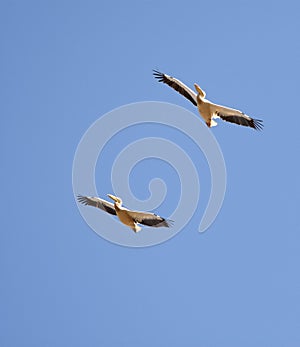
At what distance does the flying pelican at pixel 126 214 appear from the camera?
107ft

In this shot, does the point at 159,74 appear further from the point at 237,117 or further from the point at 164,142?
the point at 164,142

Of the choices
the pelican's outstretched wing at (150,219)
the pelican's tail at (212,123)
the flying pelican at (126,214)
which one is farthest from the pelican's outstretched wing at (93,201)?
the pelican's tail at (212,123)

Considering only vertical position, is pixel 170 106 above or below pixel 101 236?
above

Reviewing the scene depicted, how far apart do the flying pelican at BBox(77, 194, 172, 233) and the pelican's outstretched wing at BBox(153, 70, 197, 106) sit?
3109 mm

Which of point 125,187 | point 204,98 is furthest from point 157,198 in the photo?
point 204,98

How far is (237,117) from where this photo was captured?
34562 mm

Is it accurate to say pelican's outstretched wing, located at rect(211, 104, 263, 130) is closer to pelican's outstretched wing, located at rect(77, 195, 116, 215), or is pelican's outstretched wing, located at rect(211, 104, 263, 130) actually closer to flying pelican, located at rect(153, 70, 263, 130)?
flying pelican, located at rect(153, 70, 263, 130)

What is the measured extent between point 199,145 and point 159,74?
5.94 meters

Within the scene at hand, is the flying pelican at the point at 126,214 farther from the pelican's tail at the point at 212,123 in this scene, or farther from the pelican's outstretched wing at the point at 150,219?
the pelican's tail at the point at 212,123

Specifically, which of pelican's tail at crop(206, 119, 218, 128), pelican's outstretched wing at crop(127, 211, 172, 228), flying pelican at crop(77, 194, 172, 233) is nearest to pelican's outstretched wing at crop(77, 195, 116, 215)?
flying pelican at crop(77, 194, 172, 233)

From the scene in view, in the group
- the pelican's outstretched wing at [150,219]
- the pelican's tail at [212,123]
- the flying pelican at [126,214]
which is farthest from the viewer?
the pelican's tail at [212,123]

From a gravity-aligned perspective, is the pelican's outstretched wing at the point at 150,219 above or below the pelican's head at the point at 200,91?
below

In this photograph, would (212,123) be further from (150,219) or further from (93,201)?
(93,201)

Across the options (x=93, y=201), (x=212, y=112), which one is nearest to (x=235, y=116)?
(x=212, y=112)
